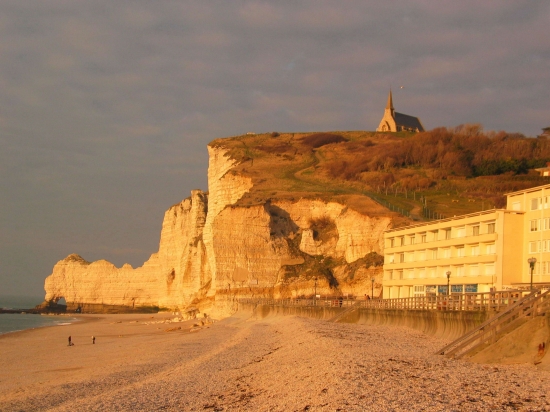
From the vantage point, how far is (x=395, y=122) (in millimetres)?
142875

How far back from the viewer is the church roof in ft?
475

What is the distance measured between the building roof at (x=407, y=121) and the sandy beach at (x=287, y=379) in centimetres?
11792

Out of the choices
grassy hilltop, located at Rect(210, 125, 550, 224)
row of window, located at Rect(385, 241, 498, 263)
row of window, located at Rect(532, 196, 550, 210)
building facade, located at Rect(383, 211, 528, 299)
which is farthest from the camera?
grassy hilltop, located at Rect(210, 125, 550, 224)

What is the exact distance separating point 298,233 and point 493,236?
34.4 meters

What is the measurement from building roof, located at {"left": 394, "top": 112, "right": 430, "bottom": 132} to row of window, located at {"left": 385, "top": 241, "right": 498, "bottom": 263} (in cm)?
9827

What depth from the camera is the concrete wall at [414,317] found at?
24.1 meters

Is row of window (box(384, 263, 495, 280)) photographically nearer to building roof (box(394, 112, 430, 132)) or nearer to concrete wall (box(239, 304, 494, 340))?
concrete wall (box(239, 304, 494, 340))

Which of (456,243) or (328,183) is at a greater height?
(328,183)

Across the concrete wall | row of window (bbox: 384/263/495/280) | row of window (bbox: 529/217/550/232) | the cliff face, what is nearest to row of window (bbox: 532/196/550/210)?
row of window (bbox: 529/217/550/232)

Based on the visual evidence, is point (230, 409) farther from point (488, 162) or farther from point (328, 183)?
point (488, 162)

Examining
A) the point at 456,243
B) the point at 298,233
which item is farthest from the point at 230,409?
the point at 298,233

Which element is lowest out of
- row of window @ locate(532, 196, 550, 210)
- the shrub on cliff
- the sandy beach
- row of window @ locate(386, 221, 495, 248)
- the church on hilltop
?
the sandy beach

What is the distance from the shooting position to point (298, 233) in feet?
228

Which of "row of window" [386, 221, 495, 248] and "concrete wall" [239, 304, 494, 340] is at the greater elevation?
"row of window" [386, 221, 495, 248]
